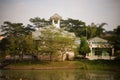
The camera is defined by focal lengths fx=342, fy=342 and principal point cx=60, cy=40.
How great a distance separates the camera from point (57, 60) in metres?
11.3

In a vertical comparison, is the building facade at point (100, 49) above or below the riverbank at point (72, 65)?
above

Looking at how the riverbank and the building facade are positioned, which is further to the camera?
the building facade

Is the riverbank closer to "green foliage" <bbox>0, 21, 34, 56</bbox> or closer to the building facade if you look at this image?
"green foliage" <bbox>0, 21, 34, 56</bbox>

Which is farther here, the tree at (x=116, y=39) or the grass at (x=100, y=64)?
the tree at (x=116, y=39)

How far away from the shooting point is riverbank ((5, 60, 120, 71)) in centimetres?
1006

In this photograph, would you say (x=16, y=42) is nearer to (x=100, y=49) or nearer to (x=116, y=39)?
(x=100, y=49)

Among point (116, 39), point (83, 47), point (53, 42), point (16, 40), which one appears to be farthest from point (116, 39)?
point (16, 40)

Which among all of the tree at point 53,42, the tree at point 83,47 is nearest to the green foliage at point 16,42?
the tree at point 53,42

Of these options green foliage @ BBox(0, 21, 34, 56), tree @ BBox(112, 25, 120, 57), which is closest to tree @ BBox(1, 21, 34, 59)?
green foliage @ BBox(0, 21, 34, 56)

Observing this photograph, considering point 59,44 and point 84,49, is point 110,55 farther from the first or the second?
point 59,44

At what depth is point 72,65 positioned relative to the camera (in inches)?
408

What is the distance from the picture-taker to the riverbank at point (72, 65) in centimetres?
1006

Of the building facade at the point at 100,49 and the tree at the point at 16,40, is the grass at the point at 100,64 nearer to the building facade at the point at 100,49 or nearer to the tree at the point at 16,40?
the building facade at the point at 100,49

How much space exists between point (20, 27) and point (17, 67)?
173 centimetres
